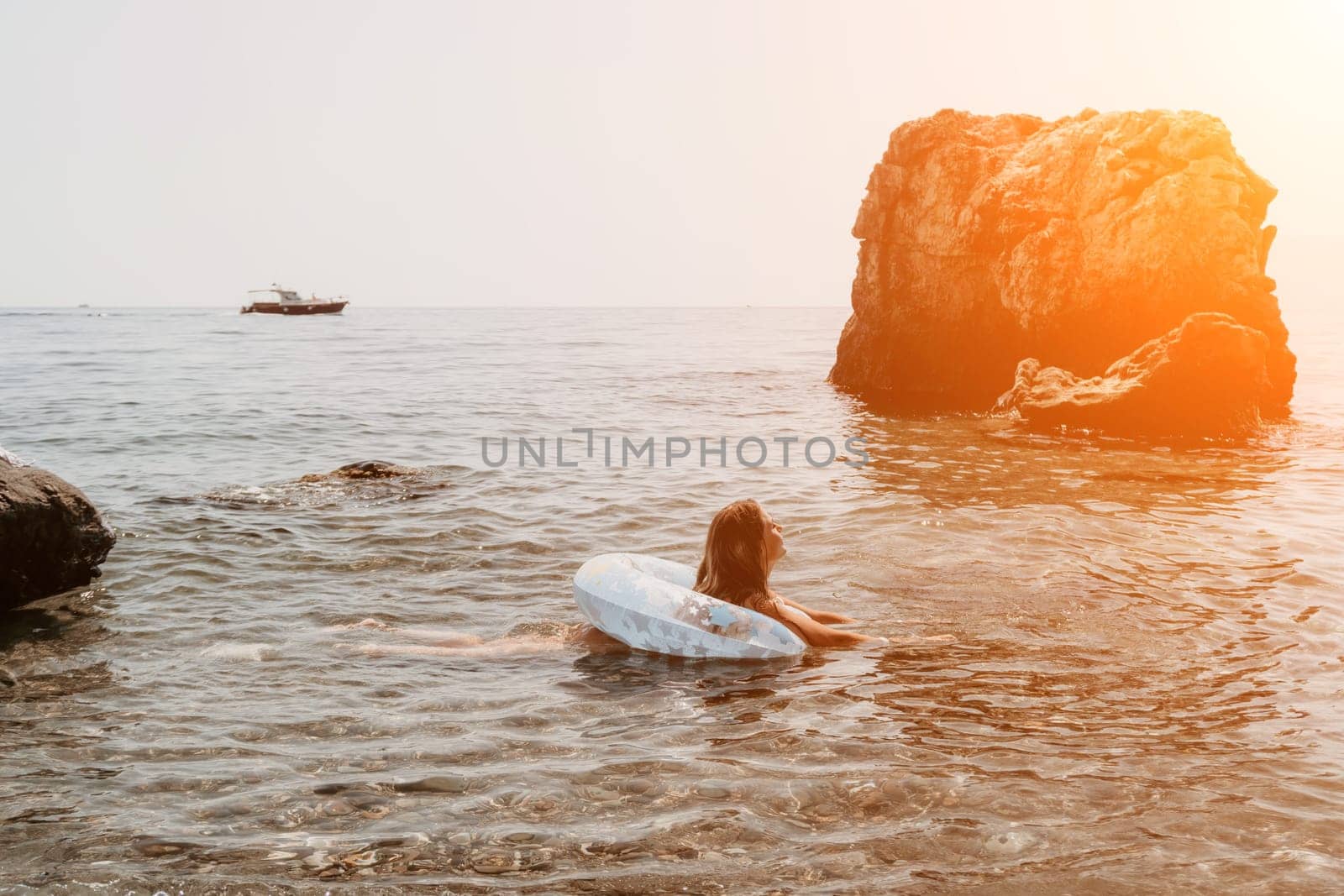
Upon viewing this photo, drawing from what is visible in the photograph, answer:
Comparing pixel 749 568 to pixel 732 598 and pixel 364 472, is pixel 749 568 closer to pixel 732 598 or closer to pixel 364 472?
pixel 732 598

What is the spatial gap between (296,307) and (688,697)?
98.2 metres

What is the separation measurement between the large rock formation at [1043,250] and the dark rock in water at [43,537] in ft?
66.4

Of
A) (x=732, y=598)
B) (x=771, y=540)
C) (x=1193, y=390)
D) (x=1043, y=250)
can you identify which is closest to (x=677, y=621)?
(x=732, y=598)

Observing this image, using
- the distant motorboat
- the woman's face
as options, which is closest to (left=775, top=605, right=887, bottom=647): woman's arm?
the woman's face

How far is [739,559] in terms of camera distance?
7711 mm

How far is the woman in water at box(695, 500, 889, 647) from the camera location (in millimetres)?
7617

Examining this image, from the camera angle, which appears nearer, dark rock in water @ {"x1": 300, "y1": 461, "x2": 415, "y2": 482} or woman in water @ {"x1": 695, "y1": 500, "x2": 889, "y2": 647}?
woman in water @ {"x1": 695, "y1": 500, "x2": 889, "y2": 647}

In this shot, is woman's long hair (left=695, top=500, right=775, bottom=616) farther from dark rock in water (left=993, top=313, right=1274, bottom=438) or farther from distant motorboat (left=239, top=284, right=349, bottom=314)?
distant motorboat (left=239, top=284, right=349, bottom=314)

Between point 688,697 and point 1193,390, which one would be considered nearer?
point 688,697

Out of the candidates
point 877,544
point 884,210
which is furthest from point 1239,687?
point 884,210

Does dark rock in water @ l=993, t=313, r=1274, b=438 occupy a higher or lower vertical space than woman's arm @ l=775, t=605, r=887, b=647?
higher

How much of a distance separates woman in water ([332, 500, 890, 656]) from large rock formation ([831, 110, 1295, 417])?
1839 centimetres

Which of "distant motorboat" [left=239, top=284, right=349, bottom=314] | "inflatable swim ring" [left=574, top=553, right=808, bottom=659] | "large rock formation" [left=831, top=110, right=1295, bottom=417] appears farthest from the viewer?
"distant motorboat" [left=239, top=284, right=349, bottom=314]

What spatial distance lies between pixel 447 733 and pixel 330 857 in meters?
1.59
